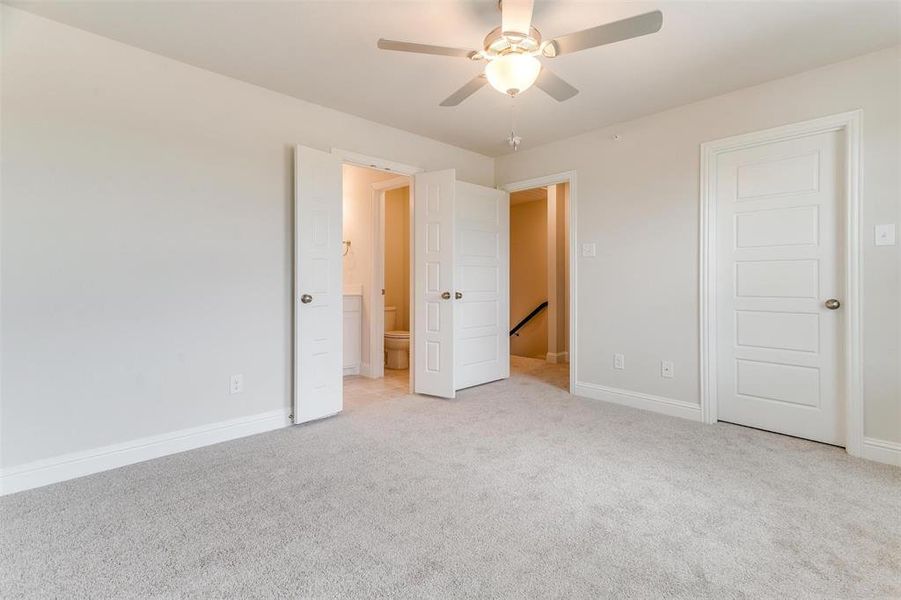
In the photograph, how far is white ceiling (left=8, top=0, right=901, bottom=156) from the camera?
2113mm

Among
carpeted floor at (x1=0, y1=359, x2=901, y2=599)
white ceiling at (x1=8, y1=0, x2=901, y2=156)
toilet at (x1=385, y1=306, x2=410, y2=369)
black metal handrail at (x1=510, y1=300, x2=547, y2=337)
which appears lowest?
carpeted floor at (x1=0, y1=359, x2=901, y2=599)

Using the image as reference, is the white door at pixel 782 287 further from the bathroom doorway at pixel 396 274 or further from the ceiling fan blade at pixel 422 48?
the bathroom doorway at pixel 396 274

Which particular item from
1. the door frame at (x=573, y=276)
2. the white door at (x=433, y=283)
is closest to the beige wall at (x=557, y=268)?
the door frame at (x=573, y=276)

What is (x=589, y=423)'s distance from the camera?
10.4ft

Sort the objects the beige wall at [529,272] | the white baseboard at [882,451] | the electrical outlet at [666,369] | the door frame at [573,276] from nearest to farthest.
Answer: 1. the white baseboard at [882,451]
2. the electrical outlet at [666,369]
3. the door frame at [573,276]
4. the beige wall at [529,272]

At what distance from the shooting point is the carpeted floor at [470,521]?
4.83 ft

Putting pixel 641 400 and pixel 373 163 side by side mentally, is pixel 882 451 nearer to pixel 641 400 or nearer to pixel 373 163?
pixel 641 400

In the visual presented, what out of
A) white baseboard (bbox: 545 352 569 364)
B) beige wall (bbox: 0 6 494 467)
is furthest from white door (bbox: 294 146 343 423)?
white baseboard (bbox: 545 352 569 364)

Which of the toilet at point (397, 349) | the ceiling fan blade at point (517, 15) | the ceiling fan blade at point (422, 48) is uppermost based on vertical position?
the ceiling fan blade at point (517, 15)

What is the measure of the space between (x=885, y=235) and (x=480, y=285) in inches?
115

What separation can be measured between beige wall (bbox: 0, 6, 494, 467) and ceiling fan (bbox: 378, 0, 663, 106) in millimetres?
1578

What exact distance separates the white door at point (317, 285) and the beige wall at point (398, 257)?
239 centimetres

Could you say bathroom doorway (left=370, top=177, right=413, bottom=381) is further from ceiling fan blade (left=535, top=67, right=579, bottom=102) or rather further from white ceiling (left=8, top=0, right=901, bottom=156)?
ceiling fan blade (left=535, top=67, right=579, bottom=102)

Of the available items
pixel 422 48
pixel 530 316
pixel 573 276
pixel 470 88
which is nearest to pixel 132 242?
pixel 422 48
